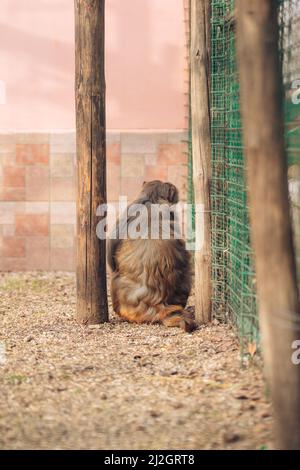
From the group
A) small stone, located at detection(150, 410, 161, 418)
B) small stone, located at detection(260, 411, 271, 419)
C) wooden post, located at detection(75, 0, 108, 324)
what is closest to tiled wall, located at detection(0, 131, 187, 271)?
wooden post, located at detection(75, 0, 108, 324)

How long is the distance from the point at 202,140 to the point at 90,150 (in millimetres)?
908

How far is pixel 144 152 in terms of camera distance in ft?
32.7

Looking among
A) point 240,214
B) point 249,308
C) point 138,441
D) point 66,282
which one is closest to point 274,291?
point 138,441

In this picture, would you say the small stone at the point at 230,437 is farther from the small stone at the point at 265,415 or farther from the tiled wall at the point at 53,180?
the tiled wall at the point at 53,180

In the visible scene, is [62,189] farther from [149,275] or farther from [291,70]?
[291,70]

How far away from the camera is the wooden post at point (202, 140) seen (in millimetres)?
6645

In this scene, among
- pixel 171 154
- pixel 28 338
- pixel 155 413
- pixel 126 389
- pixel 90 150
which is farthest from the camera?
pixel 171 154

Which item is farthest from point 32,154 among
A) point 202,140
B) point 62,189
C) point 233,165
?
point 233,165

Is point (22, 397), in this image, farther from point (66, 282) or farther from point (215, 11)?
point (66, 282)

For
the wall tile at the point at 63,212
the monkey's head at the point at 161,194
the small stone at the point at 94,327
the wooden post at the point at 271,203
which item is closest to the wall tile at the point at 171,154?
the wall tile at the point at 63,212

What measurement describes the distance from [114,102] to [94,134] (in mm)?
3134

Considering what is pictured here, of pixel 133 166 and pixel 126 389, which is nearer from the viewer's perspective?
pixel 126 389

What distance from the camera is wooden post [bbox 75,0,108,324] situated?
686 centimetres

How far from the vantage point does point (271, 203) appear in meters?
3.46
